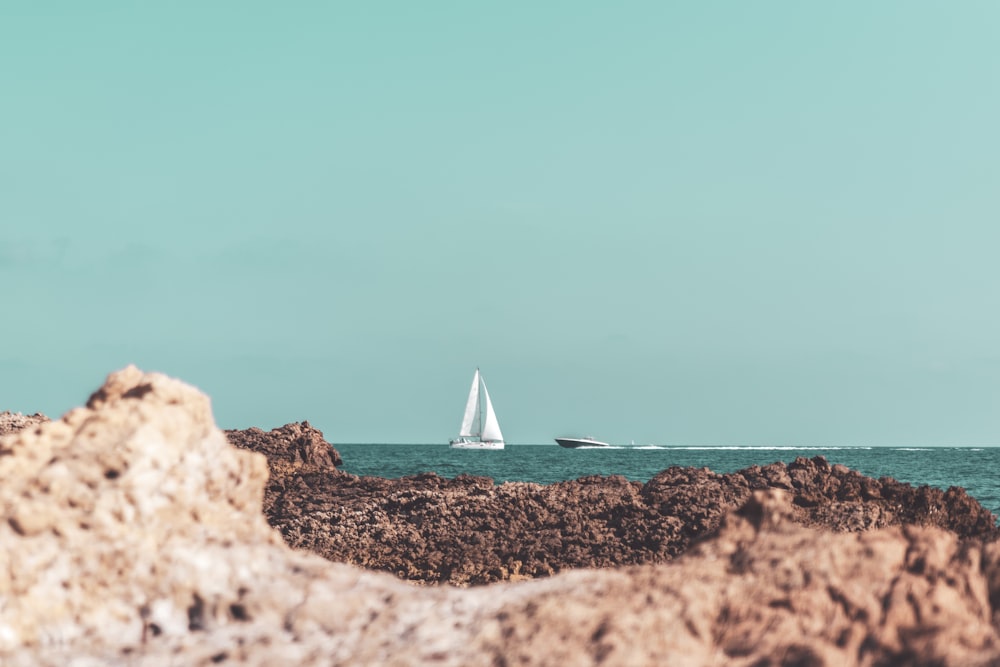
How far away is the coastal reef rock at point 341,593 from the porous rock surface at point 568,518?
10162 millimetres

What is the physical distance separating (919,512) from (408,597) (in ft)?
52.1

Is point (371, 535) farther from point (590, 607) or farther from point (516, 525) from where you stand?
point (590, 607)

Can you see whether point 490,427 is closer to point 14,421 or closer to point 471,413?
point 471,413

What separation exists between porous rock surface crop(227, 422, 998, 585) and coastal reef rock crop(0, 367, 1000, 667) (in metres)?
10.2

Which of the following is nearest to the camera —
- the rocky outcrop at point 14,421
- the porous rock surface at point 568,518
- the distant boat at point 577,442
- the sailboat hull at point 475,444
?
the porous rock surface at point 568,518

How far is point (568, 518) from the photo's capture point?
2109 centimetres

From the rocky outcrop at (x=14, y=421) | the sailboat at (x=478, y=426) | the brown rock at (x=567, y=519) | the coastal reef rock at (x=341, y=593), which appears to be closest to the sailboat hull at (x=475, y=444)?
the sailboat at (x=478, y=426)

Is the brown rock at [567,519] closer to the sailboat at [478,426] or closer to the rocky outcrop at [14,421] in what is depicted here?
the rocky outcrop at [14,421]

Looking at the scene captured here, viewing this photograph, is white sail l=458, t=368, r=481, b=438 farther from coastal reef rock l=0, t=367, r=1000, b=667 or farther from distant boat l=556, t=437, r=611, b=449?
coastal reef rock l=0, t=367, r=1000, b=667

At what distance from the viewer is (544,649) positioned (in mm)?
6125

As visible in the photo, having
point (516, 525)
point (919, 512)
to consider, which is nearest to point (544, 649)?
point (516, 525)

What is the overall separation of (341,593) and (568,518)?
1438cm

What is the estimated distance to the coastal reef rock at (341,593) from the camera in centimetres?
626

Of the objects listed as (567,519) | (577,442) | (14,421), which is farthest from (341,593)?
(577,442)
